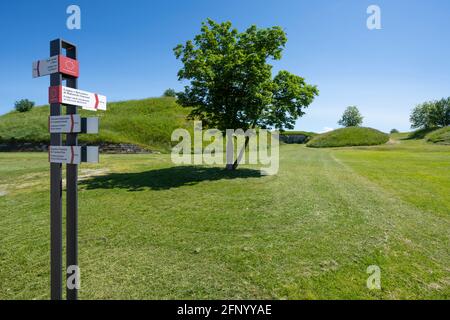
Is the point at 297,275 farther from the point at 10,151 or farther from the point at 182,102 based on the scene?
the point at 10,151

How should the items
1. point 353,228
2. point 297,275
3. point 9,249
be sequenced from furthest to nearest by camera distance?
point 353,228, point 9,249, point 297,275

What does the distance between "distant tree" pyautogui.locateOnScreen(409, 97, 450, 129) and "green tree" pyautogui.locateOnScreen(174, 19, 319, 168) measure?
399 ft

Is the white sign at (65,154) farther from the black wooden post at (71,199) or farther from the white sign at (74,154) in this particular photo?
the black wooden post at (71,199)

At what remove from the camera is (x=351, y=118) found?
467 ft

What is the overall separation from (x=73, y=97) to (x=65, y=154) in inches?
40.6

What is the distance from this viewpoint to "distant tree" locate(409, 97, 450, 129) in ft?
368

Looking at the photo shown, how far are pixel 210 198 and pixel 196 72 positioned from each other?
1072 cm

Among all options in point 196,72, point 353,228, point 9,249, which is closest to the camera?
point 9,249

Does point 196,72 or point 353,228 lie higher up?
point 196,72

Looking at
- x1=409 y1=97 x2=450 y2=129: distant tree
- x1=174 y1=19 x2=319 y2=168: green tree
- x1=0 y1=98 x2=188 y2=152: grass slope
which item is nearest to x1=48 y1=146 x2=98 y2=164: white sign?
x1=174 y1=19 x2=319 y2=168: green tree

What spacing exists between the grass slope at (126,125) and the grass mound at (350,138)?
5004cm

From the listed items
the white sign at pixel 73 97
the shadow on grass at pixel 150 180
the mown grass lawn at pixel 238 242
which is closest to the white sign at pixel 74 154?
the white sign at pixel 73 97

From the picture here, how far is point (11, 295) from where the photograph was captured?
529 centimetres
